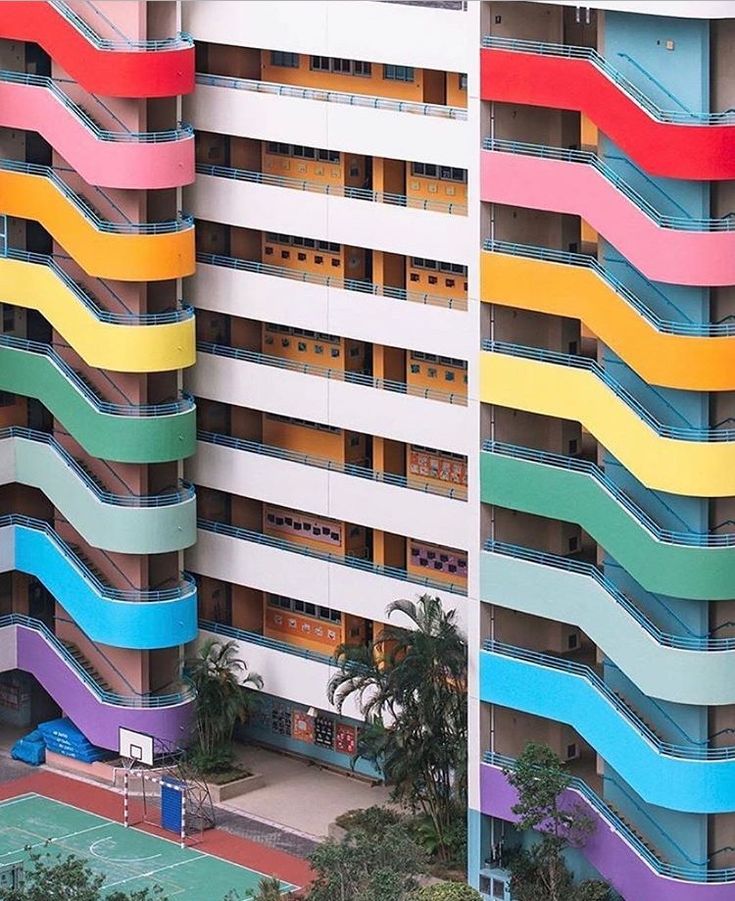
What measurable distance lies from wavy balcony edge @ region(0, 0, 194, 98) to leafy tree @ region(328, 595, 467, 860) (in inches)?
572

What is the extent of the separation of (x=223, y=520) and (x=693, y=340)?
65.8 feet

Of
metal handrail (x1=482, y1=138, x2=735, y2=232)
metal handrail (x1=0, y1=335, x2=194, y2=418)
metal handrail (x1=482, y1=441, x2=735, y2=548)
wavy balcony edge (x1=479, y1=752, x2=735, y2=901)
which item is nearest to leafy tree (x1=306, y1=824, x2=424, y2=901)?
wavy balcony edge (x1=479, y1=752, x2=735, y2=901)

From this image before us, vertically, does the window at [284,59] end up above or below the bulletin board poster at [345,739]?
above

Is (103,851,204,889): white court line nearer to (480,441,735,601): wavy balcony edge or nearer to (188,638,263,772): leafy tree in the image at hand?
(188,638,263,772): leafy tree

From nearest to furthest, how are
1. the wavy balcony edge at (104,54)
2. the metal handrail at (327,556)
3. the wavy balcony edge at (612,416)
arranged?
1. the wavy balcony edge at (612,416)
2. the metal handrail at (327,556)
3. the wavy balcony edge at (104,54)

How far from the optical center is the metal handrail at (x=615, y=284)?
7944 centimetres

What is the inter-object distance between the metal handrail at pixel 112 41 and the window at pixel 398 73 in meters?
5.66

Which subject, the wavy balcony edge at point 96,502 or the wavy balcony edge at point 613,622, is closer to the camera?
the wavy balcony edge at point 613,622

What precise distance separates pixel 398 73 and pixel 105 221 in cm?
912

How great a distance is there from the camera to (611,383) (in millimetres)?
81438

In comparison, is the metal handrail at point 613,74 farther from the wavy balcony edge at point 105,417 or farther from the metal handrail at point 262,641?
the metal handrail at point 262,641

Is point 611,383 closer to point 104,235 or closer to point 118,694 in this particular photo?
point 104,235

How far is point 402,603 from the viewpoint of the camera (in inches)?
3474

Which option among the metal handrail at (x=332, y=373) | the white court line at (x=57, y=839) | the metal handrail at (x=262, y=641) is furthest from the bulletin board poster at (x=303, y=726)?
the metal handrail at (x=332, y=373)
